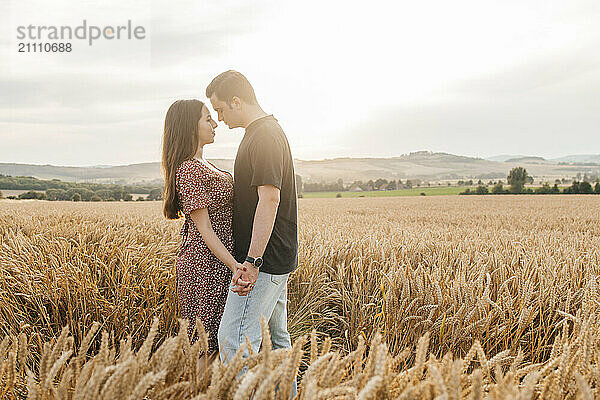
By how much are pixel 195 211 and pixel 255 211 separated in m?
0.39

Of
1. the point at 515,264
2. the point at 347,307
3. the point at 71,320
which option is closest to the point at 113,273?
the point at 71,320

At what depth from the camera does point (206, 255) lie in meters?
2.66

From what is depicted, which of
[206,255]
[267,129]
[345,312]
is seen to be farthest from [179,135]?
[345,312]

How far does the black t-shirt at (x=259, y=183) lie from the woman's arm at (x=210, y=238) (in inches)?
3.5

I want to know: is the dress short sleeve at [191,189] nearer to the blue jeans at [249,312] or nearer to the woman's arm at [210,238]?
the woman's arm at [210,238]

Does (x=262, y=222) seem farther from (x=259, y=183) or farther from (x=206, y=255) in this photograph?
(x=206, y=255)

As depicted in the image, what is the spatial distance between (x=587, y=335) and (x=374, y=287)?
7.68ft

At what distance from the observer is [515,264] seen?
12.8ft

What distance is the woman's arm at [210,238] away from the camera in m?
2.48

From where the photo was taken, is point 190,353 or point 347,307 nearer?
point 190,353

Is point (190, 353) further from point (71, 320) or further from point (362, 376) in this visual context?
point (71, 320)

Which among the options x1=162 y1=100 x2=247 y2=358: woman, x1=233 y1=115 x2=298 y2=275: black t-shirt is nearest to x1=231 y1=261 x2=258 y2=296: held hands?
x1=233 y1=115 x2=298 y2=275: black t-shirt

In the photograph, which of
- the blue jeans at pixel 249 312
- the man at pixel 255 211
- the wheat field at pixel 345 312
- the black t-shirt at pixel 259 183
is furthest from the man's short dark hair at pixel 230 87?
the wheat field at pixel 345 312

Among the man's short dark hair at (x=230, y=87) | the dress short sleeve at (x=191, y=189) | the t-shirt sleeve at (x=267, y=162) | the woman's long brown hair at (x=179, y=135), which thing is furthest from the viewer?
the woman's long brown hair at (x=179, y=135)
